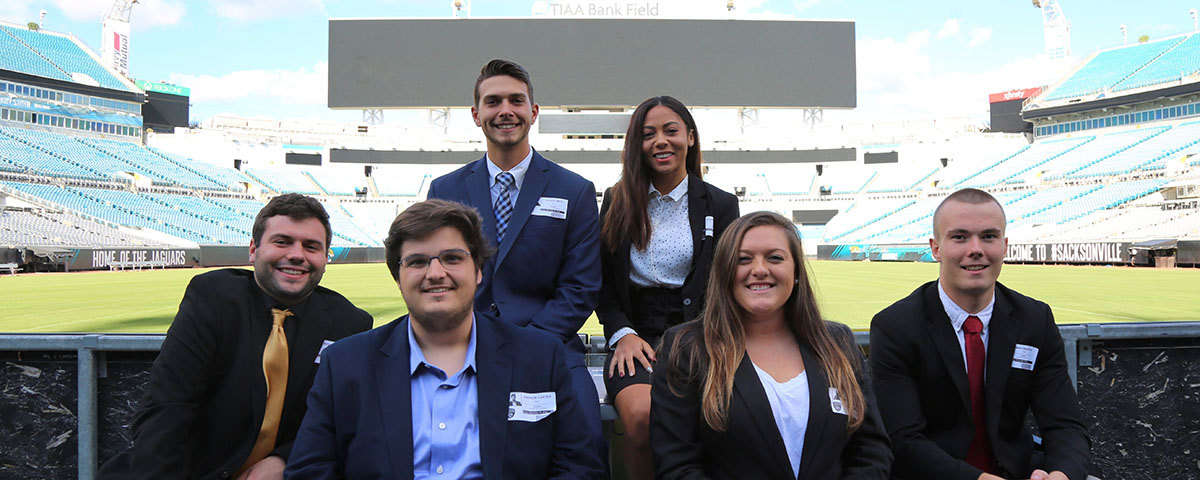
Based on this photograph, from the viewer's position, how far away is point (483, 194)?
3178 mm

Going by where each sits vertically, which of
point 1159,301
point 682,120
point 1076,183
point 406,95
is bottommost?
point 1159,301

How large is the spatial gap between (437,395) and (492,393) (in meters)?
0.16

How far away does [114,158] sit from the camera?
36.4m

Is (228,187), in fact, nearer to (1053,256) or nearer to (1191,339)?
(1053,256)

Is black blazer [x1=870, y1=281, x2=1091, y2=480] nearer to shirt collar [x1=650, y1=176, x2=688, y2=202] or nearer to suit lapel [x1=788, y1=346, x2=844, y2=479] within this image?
suit lapel [x1=788, y1=346, x2=844, y2=479]

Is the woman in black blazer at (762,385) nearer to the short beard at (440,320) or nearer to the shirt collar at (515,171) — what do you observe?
the short beard at (440,320)

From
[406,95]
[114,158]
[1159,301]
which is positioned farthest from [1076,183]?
[114,158]

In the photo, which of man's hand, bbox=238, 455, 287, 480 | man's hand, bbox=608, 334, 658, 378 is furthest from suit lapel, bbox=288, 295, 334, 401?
man's hand, bbox=608, 334, 658, 378

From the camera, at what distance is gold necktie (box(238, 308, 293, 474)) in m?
2.54

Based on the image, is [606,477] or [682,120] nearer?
[606,477]

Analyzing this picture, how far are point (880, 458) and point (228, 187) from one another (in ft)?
138

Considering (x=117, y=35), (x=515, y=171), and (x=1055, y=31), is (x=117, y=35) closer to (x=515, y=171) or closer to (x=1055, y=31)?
(x=515, y=171)

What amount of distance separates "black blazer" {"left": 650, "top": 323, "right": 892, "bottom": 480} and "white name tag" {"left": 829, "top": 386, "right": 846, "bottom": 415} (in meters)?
0.01

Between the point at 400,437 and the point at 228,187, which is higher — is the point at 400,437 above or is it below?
below
